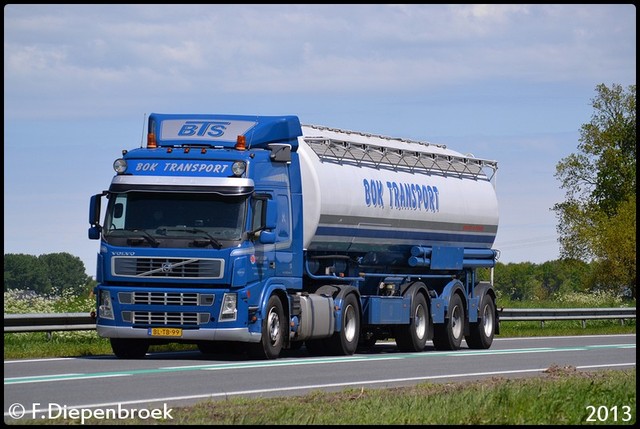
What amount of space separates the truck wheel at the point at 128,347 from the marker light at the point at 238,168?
3.23m

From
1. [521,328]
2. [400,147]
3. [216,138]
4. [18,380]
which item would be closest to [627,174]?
[521,328]

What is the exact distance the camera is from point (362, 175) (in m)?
26.9

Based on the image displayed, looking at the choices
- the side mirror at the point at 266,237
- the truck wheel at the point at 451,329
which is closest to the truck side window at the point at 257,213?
the side mirror at the point at 266,237

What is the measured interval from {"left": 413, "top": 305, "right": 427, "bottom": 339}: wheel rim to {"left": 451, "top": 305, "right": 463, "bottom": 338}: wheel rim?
1320 mm

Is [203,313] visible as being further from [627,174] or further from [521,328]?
[627,174]

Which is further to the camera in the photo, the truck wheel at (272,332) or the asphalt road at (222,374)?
the truck wheel at (272,332)

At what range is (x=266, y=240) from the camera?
74.9 ft

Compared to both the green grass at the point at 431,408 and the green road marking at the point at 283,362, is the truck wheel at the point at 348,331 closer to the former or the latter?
the green road marking at the point at 283,362

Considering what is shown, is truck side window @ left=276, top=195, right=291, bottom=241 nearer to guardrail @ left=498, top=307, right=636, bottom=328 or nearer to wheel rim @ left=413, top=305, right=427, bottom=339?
wheel rim @ left=413, top=305, right=427, bottom=339

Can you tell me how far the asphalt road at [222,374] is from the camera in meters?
15.3

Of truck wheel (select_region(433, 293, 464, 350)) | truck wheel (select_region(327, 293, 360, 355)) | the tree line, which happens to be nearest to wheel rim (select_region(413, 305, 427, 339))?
truck wheel (select_region(433, 293, 464, 350))

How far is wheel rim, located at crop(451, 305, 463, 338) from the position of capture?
3025 centimetres

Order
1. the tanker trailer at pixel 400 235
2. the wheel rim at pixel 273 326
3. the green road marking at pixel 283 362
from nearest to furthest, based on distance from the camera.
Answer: the green road marking at pixel 283 362 → the wheel rim at pixel 273 326 → the tanker trailer at pixel 400 235

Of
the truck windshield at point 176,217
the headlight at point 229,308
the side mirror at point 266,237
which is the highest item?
the truck windshield at point 176,217
